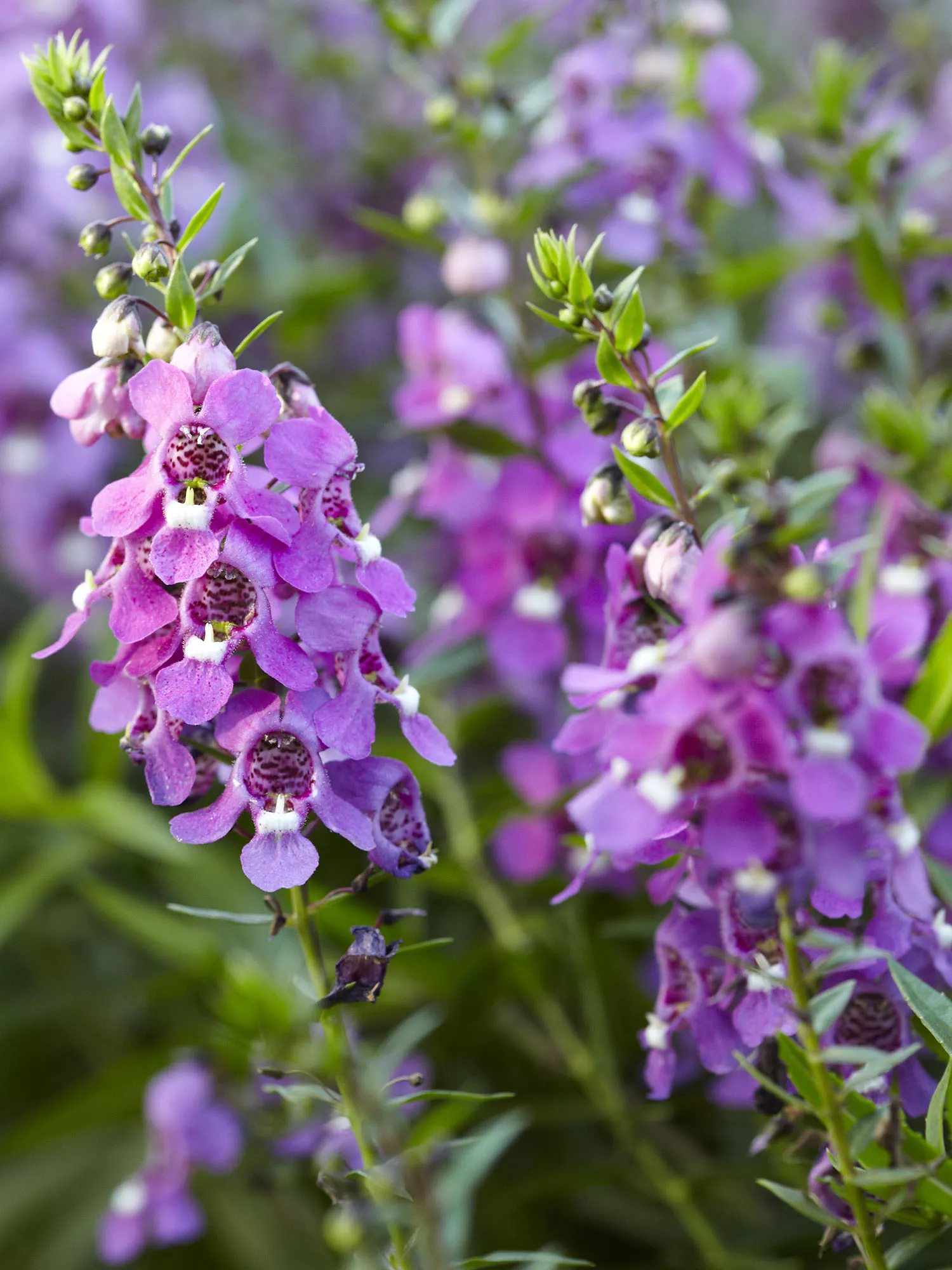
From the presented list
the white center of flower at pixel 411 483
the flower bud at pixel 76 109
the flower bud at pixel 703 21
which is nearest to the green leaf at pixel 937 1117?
the flower bud at pixel 76 109

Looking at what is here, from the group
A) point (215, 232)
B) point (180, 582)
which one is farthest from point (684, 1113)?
point (215, 232)

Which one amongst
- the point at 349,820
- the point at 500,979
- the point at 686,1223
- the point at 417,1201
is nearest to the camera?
the point at 349,820

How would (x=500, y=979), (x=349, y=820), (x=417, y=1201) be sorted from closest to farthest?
(x=349, y=820) < (x=417, y=1201) < (x=500, y=979)

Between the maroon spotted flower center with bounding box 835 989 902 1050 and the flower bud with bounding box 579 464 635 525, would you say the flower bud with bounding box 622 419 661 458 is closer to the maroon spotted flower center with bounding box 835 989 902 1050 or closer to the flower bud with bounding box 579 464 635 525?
the flower bud with bounding box 579 464 635 525

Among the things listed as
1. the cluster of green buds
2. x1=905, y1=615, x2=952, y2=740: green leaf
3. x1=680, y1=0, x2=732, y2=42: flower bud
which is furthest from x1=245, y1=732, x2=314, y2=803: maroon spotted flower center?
x1=680, y1=0, x2=732, y2=42: flower bud

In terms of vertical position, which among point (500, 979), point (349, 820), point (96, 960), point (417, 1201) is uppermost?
point (349, 820)

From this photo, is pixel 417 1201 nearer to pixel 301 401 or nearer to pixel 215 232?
pixel 301 401
